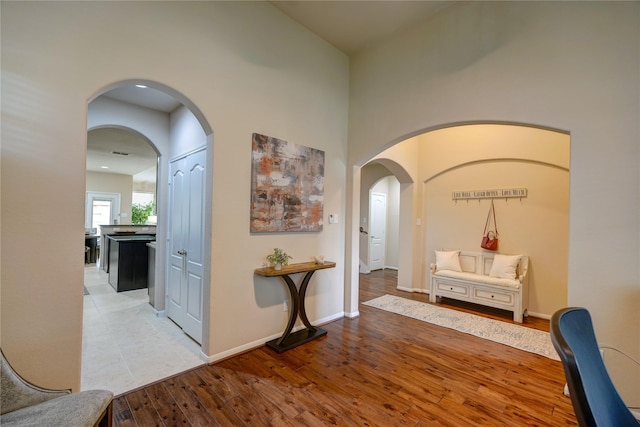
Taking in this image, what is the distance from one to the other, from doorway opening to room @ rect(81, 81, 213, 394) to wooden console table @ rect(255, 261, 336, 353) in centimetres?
68

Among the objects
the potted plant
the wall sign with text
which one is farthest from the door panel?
the wall sign with text

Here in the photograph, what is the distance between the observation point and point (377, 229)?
7566 mm

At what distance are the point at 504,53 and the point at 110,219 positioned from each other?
1205cm

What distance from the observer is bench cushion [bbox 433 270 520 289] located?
398 cm

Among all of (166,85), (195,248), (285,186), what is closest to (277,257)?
(285,186)

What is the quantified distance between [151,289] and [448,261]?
15.7ft

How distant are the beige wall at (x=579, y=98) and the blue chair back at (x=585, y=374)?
1.50 metres

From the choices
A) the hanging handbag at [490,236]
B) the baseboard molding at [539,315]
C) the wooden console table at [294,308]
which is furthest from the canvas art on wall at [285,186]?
the baseboard molding at [539,315]

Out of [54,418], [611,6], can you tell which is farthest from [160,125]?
[611,6]

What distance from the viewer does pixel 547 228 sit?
4.09m

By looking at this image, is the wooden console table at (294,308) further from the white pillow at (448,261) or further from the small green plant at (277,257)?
the white pillow at (448,261)

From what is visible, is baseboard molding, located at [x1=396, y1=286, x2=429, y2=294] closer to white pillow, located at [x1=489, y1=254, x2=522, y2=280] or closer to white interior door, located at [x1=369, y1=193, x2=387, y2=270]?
white pillow, located at [x1=489, y1=254, x2=522, y2=280]

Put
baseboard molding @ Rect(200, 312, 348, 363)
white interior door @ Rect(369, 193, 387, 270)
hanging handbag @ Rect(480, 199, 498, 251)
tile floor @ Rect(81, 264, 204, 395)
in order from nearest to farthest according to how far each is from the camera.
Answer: tile floor @ Rect(81, 264, 204, 395) → baseboard molding @ Rect(200, 312, 348, 363) → hanging handbag @ Rect(480, 199, 498, 251) → white interior door @ Rect(369, 193, 387, 270)

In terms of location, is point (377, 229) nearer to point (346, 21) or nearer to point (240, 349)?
point (346, 21)
